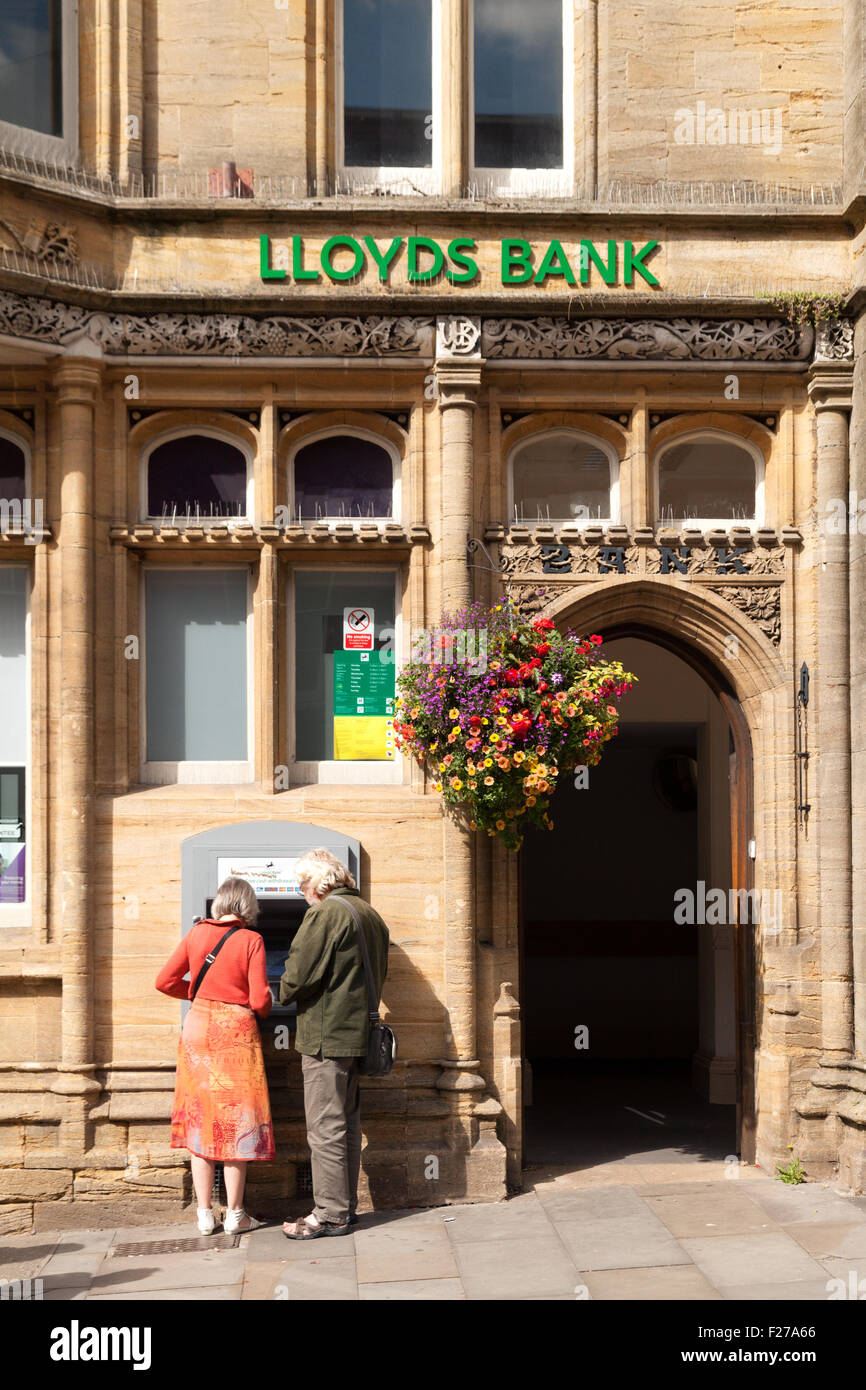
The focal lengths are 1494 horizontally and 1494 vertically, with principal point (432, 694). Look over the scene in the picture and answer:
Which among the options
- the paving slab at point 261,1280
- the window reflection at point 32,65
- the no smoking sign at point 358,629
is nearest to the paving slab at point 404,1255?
the paving slab at point 261,1280

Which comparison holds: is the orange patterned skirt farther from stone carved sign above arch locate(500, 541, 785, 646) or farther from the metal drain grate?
stone carved sign above arch locate(500, 541, 785, 646)

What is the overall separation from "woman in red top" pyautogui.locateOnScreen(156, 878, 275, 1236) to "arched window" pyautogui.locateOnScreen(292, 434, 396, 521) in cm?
261

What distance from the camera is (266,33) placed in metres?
8.68

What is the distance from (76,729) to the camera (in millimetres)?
8344

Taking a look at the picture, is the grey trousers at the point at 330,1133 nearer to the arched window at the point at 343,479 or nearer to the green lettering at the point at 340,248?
the arched window at the point at 343,479

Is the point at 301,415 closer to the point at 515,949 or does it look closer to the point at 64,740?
the point at 64,740

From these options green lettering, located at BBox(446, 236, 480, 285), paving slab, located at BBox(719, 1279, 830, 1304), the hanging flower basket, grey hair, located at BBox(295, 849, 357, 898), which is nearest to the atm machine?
grey hair, located at BBox(295, 849, 357, 898)

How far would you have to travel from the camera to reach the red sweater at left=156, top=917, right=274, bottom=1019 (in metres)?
7.64

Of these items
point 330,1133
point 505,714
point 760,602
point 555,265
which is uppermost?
point 555,265

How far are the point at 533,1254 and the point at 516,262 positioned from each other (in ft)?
17.6

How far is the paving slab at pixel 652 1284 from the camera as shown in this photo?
6527 mm

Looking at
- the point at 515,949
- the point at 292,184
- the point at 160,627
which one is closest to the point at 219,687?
the point at 160,627

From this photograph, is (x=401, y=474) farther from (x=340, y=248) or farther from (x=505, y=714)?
(x=505, y=714)

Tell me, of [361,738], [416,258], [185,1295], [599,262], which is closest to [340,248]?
[416,258]
